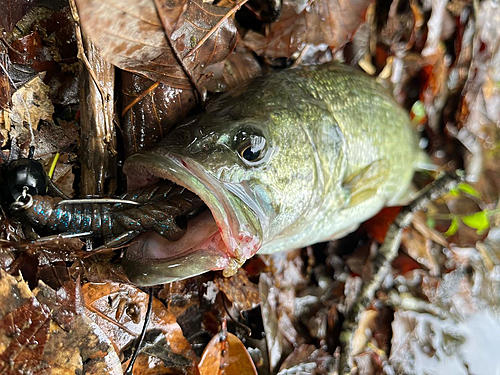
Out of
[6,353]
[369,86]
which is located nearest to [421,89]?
[369,86]

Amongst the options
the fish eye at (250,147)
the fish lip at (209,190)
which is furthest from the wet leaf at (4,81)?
the fish eye at (250,147)

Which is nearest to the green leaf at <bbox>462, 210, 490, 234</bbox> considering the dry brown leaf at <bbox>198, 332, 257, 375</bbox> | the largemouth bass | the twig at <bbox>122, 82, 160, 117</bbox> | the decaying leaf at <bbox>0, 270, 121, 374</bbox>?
the largemouth bass

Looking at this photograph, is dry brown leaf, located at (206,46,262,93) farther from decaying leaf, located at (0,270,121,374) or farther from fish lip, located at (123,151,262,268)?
decaying leaf, located at (0,270,121,374)

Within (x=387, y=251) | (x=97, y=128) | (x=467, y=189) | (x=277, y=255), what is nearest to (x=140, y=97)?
(x=97, y=128)

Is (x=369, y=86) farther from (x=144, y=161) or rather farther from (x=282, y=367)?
(x=282, y=367)

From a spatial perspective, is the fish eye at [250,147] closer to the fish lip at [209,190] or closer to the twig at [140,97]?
the fish lip at [209,190]

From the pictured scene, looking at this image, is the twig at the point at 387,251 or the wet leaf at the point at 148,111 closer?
the wet leaf at the point at 148,111

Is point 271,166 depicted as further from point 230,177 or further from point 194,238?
point 194,238
